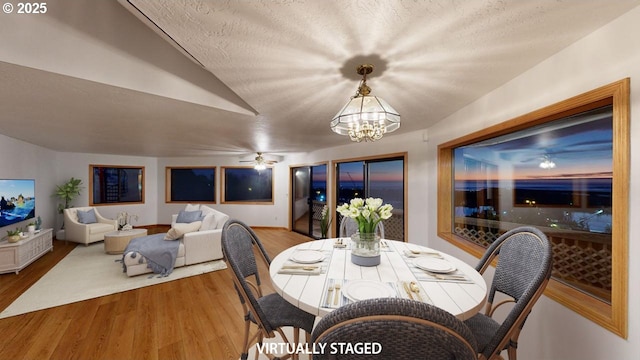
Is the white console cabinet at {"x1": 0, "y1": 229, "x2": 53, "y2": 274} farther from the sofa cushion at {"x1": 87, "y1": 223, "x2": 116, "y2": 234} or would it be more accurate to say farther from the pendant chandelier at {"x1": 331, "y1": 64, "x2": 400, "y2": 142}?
the pendant chandelier at {"x1": 331, "y1": 64, "x2": 400, "y2": 142}

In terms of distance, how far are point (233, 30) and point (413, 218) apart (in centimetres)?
328

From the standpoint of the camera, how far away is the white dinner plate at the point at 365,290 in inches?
40.2

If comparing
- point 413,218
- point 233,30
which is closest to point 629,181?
point 233,30

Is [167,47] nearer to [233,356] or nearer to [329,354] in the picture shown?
[329,354]

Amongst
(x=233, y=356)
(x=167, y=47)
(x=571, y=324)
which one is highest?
(x=167, y=47)

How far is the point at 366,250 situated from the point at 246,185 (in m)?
5.91

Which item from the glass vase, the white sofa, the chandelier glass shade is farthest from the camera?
the white sofa

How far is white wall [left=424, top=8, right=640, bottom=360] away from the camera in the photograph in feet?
3.27

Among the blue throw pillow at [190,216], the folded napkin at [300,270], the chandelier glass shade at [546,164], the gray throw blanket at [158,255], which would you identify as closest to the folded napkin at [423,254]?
the folded napkin at [300,270]

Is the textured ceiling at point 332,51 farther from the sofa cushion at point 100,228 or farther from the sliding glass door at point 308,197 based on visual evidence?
the sliding glass door at point 308,197

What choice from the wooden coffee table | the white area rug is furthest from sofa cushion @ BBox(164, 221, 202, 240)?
the wooden coffee table

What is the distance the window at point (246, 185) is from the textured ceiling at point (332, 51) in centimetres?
419

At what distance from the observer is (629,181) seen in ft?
3.34

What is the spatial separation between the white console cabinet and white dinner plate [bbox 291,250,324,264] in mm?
4486
